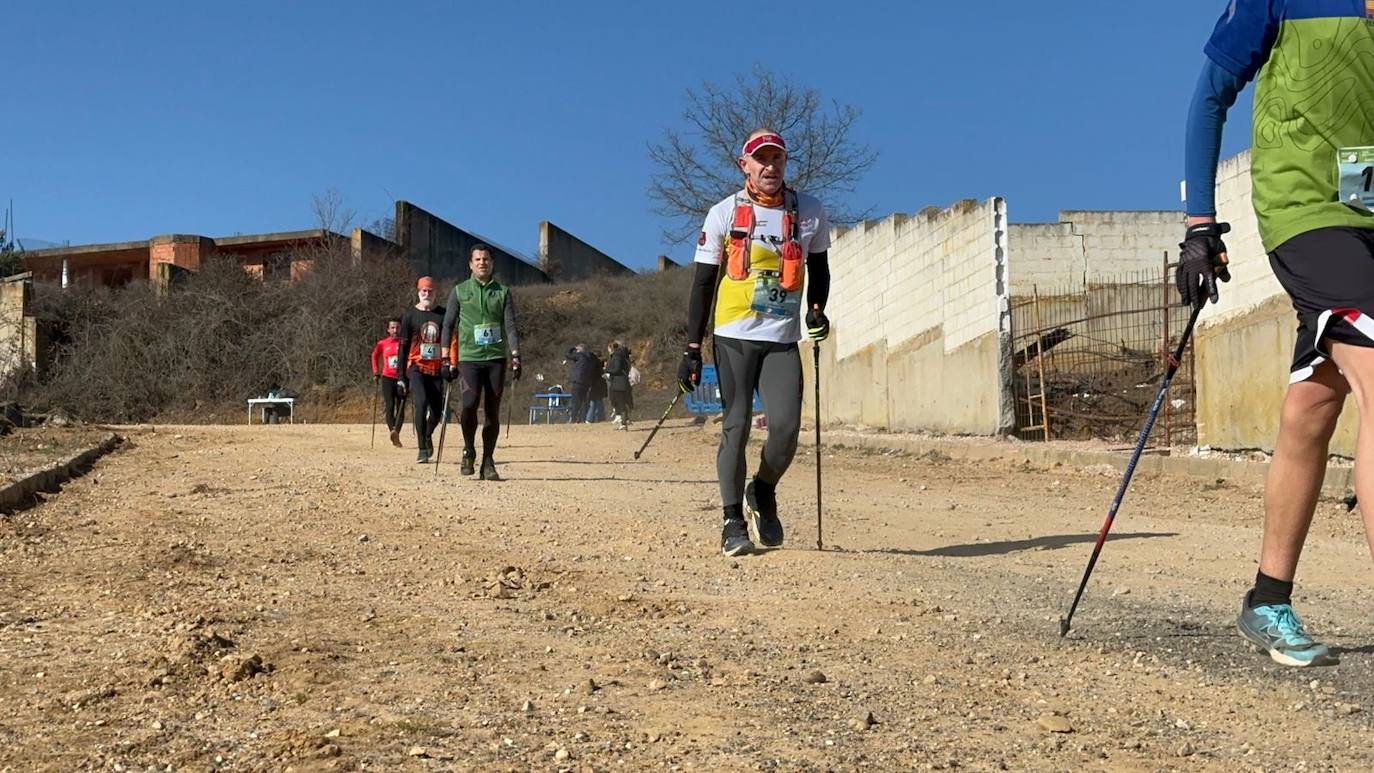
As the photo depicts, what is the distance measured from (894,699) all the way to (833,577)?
1.94 meters

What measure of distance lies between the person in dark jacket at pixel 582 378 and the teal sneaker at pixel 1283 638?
24.2 meters

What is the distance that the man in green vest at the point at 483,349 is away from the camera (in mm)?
10781

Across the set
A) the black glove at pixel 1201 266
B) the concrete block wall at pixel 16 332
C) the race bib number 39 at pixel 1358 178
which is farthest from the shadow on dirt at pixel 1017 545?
the concrete block wall at pixel 16 332

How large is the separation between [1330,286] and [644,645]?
7.11ft

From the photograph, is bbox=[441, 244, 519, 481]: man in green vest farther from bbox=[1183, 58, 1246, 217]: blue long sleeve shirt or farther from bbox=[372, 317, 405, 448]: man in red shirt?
bbox=[1183, 58, 1246, 217]: blue long sleeve shirt

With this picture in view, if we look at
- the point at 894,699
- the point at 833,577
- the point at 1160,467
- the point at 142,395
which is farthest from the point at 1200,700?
the point at 142,395

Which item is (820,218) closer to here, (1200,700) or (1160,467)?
(1200,700)

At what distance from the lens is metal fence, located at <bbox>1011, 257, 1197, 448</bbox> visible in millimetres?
14844

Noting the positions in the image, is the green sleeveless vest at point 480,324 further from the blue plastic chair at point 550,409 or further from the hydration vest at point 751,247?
the blue plastic chair at point 550,409

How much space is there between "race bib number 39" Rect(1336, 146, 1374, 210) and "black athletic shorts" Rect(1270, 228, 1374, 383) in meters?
0.08

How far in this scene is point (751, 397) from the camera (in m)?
6.12

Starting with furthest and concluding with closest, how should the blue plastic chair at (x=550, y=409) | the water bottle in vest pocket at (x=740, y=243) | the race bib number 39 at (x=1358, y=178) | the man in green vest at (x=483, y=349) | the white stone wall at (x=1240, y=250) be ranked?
the blue plastic chair at (x=550, y=409)
the white stone wall at (x=1240, y=250)
the man in green vest at (x=483, y=349)
the water bottle in vest pocket at (x=740, y=243)
the race bib number 39 at (x=1358, y=178)

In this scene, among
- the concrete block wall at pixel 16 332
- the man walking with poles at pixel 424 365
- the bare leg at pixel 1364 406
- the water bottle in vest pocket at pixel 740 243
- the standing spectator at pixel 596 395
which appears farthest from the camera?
the concrete block wall at pixel 16 332

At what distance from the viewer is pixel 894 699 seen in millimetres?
3387
